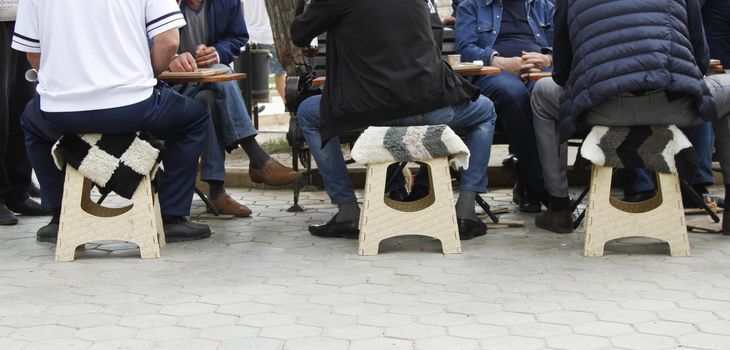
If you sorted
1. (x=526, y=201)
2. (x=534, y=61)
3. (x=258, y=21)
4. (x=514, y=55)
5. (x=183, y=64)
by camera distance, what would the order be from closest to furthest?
(x=183, y=64)
(x=534, y=61)
(x=526, y=201)
(x=514, y=55)
(x=258, y=21)

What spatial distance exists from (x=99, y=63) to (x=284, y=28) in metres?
3.44

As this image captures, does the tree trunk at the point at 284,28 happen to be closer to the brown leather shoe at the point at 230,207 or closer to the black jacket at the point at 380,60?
the brown leather shoe at the point at 230,207

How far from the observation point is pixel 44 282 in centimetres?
529

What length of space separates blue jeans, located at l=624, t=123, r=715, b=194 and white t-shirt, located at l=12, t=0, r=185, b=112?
113 inches

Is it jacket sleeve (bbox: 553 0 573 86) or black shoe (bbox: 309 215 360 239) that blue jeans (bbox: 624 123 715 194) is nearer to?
jacket sleeve (bbox: 553 0 573 86)

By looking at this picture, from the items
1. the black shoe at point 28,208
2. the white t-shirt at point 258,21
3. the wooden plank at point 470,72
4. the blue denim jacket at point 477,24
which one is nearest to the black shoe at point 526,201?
the blue denim jacket at point 477,24

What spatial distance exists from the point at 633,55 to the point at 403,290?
1615mm

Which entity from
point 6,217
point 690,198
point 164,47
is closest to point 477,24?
point 690,198

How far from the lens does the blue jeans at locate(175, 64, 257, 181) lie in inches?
278

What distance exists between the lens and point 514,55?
7277 mm

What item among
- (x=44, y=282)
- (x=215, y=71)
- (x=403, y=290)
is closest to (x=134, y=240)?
(x=44, y=282)

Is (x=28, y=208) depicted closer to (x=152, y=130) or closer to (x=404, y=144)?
(x=152, y=130)

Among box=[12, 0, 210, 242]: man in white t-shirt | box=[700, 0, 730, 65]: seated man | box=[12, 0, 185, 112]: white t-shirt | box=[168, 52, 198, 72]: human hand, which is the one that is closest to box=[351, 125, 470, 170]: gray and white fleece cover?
box=[12, 0, 210, 242]: man in white t-shirt

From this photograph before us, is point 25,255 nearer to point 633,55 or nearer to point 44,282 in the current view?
point 44,282
